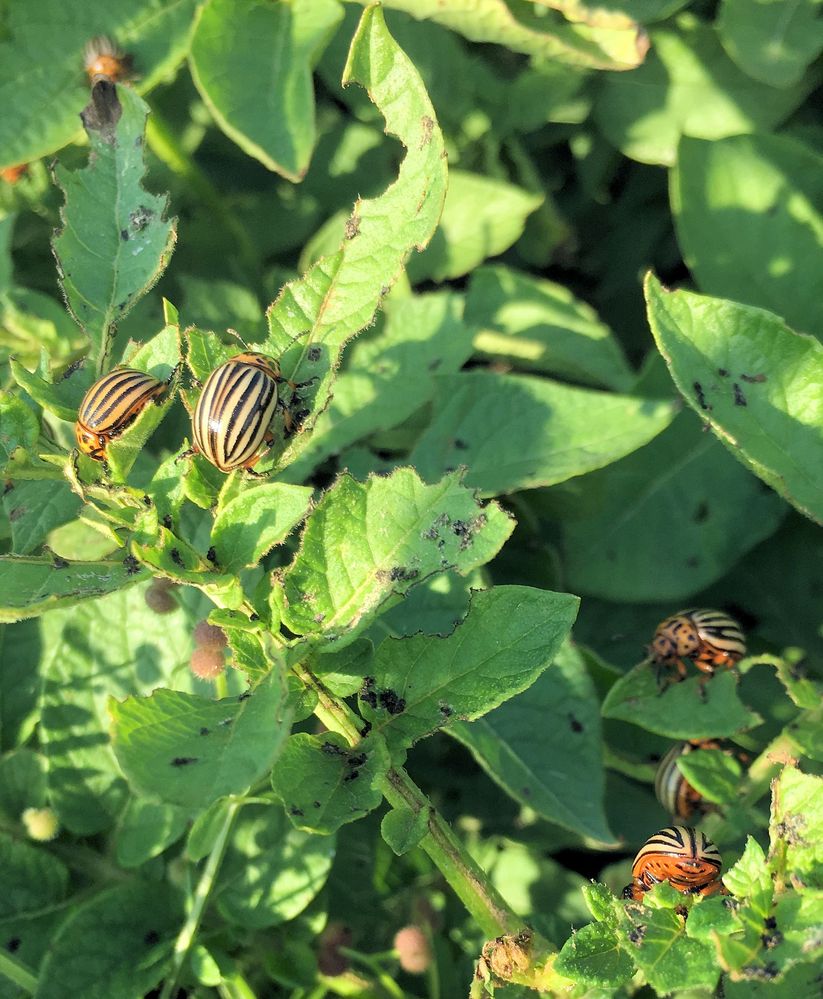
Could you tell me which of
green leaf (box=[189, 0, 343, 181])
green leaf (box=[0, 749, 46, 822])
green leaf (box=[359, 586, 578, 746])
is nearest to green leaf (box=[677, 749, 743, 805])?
green leaf (box=[359, 586, 578, 746])

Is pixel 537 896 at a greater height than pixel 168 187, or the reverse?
pixel 168 187

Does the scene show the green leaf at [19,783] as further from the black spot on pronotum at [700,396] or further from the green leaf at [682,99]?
the green leaf at [682,99]

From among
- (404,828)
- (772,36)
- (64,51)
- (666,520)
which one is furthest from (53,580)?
(772,36)

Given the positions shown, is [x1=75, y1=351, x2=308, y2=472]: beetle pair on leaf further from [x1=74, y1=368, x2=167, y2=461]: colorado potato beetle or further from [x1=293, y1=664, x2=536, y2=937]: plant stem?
[x1=293, y1=664, x2=536, y2=937]: plant stem

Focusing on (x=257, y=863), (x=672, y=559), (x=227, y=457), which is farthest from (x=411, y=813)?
(x=672, y=559)

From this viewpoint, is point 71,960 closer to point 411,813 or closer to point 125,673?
point 125,673

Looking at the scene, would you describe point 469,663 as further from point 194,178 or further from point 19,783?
point 194,178
